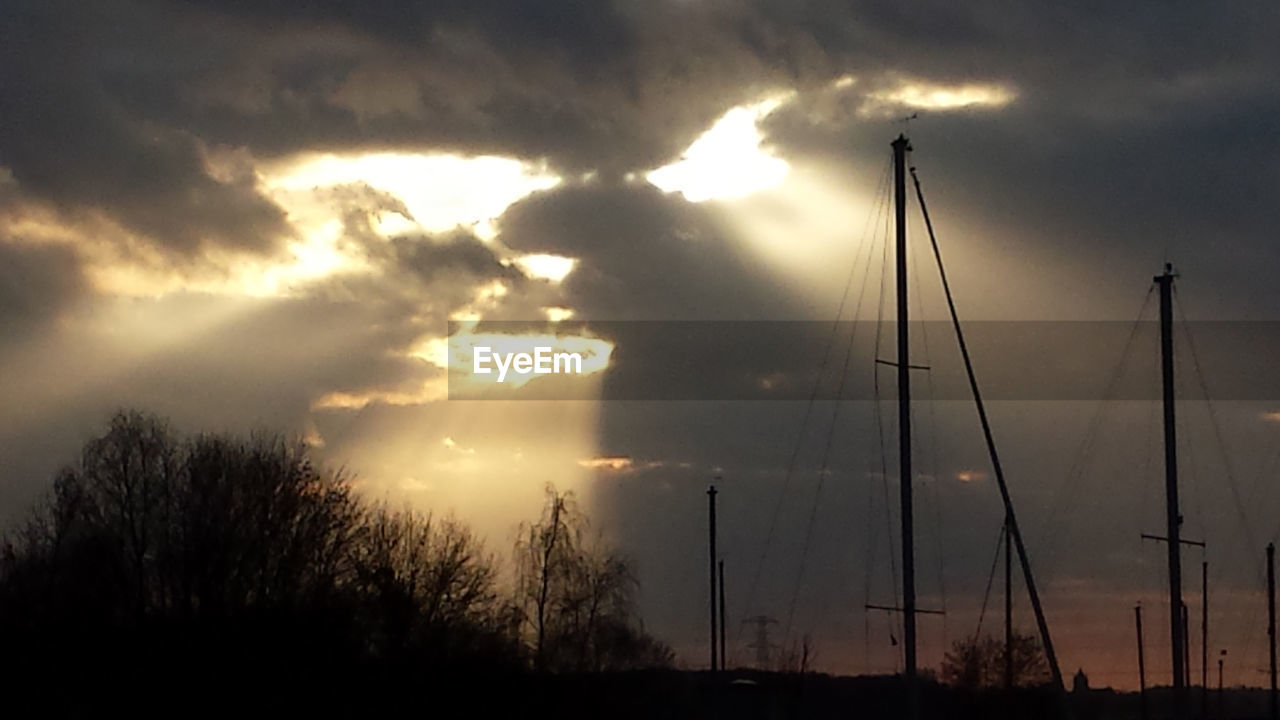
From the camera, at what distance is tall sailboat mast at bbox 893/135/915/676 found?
1764 inches

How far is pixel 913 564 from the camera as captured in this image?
4553cm

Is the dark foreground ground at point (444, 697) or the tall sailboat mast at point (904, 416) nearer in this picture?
the tall sailboat mast at point (904, 416)

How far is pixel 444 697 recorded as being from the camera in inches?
2420

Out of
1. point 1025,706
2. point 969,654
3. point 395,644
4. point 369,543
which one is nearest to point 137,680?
point 395,644

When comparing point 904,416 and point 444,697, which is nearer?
point 904,416

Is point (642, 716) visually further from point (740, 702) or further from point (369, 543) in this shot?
point (369, 543)

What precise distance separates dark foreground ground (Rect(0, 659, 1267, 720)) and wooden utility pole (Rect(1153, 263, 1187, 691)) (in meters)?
2.71

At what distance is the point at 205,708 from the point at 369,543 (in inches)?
537

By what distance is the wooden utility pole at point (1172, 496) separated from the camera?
50.8m

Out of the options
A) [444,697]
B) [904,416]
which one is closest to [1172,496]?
[904,416]

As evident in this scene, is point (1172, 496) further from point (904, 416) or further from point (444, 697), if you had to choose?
point (444, 697)

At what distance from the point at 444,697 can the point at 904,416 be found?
862 inches

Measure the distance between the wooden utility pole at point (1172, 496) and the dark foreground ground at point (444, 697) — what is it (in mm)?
2714

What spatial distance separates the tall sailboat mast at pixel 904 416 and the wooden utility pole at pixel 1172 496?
9961 mm
